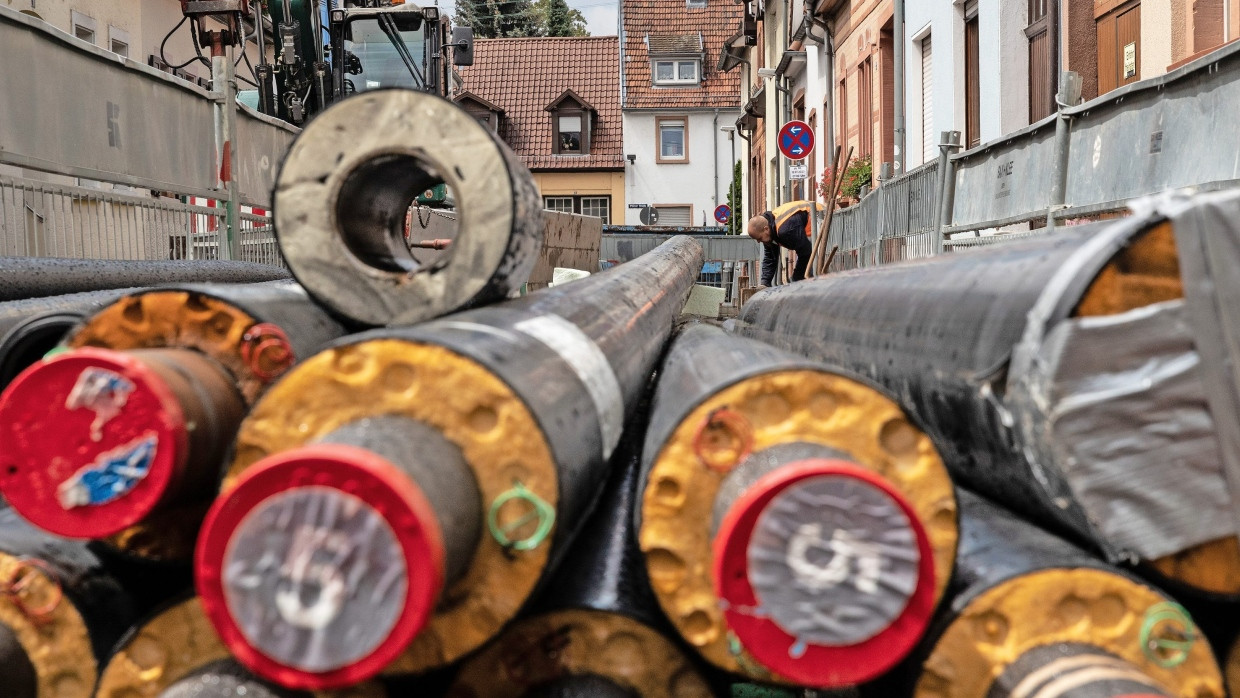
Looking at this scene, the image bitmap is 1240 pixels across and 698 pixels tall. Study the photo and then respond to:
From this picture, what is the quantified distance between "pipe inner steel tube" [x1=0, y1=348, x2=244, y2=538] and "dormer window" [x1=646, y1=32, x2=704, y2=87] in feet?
126

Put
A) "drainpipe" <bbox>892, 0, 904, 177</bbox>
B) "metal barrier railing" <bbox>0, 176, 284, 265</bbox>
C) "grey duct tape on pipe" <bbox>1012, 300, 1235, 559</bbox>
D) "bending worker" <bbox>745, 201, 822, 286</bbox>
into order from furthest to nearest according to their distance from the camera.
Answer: "drainpipe" <bbox>892, 0, 904, 177</bbox>, "bending worker" <bbox>745, 201, 822, 286</bbox>, "metal barrier railing" <bbox>0, 176, 284, 265</bbox>, "grey duct tape on pipe" <bbox>1012, 300, 1235, 559</bbox>

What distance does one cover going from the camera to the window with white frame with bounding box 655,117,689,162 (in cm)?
3831

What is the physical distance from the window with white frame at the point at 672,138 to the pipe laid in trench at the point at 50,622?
36.8 m

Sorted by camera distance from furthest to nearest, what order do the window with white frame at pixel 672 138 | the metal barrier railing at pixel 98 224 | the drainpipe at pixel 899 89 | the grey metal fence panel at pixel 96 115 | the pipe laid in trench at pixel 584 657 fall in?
the window with white frame at pixel 672 138 → the drainpipe at pixel 899 89 → the grey metal fence panel at pixel 96 115 → the metal barrier railing at pixel 98 224 → the pipe laid in trench at pixel 584 657

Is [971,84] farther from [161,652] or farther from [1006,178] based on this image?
[161,652]

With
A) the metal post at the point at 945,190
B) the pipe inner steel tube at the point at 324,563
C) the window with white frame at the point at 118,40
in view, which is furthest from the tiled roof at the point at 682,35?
the pipe inner steel tube at the point at 324,563

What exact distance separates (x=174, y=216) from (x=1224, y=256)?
644 centimetres

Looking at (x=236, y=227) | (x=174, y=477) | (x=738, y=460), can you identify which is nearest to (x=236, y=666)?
(x=174, y=477)

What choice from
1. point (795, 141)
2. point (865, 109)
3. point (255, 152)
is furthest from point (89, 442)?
point (865, 109)

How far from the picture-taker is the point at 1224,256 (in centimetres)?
172

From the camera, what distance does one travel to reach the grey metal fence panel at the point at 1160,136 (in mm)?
3928

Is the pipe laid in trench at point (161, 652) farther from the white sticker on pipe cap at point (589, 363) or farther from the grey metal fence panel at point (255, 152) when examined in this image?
the grey metal fence panel at point (255, 152)

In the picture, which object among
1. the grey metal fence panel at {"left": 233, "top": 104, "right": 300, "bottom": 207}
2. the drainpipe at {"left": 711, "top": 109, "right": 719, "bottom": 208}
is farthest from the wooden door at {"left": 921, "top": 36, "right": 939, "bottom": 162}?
the drainpipe at {"left": 711, "top": 109, "right": 719, "bottom": 208}

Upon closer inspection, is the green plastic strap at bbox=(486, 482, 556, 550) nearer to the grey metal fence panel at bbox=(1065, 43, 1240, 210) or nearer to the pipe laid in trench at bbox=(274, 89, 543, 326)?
the pipe laid in trench at bbox=(274, 89, 543, 326)
